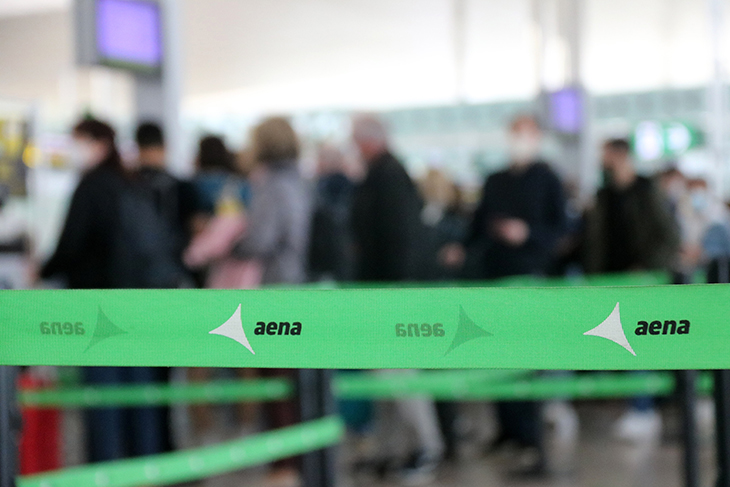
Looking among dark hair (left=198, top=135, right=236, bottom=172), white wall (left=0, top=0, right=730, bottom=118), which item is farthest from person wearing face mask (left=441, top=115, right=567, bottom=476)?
white wall (left=0, top=0, right=730, bottom=118)

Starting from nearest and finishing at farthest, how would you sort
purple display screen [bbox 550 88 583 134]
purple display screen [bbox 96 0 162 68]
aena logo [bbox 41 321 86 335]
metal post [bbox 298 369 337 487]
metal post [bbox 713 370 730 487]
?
aena logo [bbox 41 321 86 335] < metal post [bbox 713 370 730 487] < metal post [bbox 298 369 337 487] < purple display screen [bbox 96 0 162 68] < purple display screen [bbox 550 88 583 134]

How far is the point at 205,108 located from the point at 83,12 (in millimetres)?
12865

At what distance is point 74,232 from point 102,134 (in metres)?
0.44

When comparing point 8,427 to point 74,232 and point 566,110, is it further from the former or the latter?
point 566,110

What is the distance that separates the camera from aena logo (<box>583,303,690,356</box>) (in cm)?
147

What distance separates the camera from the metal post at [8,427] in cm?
174

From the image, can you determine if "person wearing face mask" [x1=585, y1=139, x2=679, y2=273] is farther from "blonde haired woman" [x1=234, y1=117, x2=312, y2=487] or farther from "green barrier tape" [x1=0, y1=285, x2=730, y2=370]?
"green barrier tape" [x1=0, y1=285, x2=730, y2=370]

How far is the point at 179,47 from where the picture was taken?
18.3ft

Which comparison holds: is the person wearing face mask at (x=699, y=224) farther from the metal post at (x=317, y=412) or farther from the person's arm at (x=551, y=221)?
the metal post at (x=317, y=412)

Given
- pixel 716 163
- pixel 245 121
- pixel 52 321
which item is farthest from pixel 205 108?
pixel 52 321

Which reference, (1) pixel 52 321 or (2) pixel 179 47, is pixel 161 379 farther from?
(1) pixel 52 321

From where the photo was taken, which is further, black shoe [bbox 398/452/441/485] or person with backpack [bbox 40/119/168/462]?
black shoe [bbox 398/452/441/485]

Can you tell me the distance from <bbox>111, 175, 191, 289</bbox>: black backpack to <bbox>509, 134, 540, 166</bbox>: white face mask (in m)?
1.83

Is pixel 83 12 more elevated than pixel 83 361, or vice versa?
pixel 83 12
